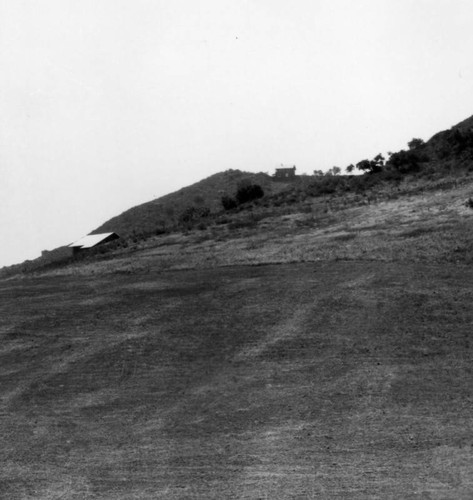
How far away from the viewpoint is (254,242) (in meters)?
37.4

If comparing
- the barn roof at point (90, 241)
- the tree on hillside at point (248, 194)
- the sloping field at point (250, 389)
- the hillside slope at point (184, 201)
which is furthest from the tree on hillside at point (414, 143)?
the sloping field at point (250, 389)

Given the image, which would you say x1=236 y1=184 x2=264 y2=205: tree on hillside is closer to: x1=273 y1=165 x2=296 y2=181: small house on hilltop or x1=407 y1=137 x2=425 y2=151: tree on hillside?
x1=407 y1=137 x2=425 y2=151: tree on hillside

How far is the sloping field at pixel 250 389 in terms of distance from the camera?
35.2 feet

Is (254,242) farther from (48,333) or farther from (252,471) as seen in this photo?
(252,471)

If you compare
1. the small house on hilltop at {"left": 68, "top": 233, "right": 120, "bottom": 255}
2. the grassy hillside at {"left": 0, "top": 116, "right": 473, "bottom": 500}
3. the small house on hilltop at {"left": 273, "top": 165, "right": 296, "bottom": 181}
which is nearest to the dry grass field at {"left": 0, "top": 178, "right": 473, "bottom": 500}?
the grassy hillside at {"left": 0, "top": 116, "right": 473, "bottom": 500}

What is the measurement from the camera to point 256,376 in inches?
650

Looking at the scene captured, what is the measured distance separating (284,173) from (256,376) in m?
91.4

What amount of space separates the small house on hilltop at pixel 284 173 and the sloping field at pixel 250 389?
77882mm

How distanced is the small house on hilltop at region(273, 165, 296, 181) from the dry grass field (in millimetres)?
72507

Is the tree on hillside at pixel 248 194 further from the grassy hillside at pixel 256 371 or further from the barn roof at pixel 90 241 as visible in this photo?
the grassy hillside at pixel 256 371

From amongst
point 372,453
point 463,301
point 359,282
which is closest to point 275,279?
point 359,282

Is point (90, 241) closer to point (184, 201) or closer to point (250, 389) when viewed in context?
point (184, 201)

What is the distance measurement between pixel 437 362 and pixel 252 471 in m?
7.19

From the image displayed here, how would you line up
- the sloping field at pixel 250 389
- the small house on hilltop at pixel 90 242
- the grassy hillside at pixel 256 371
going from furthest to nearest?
the small house on hilltop at pixel 90 242, the grassy hillside at pixel 256 371, the sloping field at pixel 250 389
